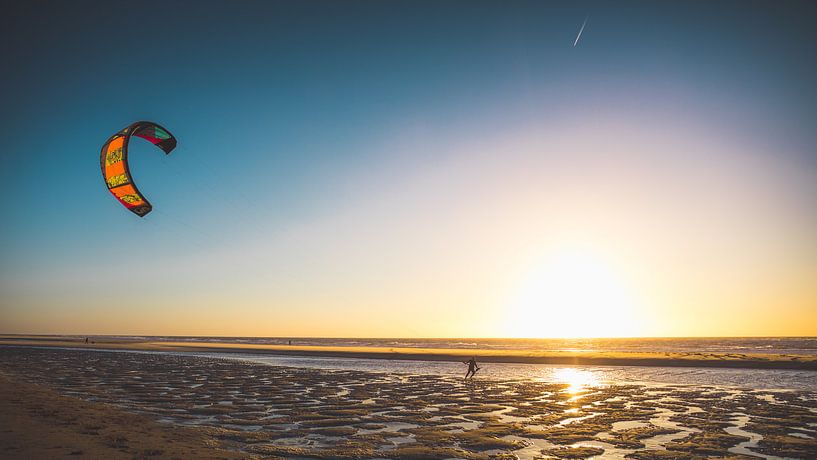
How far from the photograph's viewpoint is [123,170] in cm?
1638

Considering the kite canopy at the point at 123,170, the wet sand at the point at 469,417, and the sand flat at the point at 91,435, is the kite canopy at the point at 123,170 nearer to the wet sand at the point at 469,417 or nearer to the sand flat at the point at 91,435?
the sand flat at the point at 91,435

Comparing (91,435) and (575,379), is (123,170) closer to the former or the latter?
(91,435)

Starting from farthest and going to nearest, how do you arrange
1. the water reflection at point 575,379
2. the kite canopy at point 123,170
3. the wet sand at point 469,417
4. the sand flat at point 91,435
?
the water reflection at point 575,379, the kite canopy at point 123,170, the wet sand at point 469,417, the sand flat at point 91,435

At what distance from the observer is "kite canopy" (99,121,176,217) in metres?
16.3

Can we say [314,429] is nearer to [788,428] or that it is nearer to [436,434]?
[436,434]

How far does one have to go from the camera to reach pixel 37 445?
1076cm

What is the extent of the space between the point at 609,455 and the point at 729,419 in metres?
7.29

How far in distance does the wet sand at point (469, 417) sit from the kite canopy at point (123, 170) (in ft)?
23.0

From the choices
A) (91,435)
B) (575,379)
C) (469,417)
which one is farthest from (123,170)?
(575,379)

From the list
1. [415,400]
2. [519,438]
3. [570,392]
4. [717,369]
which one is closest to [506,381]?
[570,392]

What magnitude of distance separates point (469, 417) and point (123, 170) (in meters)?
14.7

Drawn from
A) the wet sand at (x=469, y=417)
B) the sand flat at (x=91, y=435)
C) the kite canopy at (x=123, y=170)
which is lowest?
the wet sand at (x=469, y=417)

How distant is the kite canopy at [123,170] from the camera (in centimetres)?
1628

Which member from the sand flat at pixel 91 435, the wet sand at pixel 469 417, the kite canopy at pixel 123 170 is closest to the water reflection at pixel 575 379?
the wet sand at pixel 469 417
